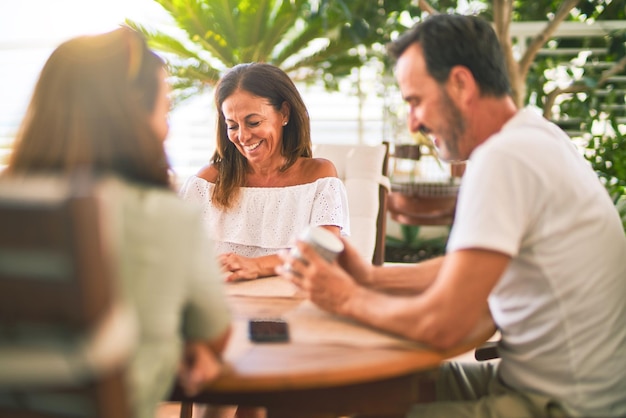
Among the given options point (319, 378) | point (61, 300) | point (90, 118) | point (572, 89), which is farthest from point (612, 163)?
point (61, 300)

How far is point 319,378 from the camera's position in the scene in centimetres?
109

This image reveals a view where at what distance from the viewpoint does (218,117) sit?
2.33 m

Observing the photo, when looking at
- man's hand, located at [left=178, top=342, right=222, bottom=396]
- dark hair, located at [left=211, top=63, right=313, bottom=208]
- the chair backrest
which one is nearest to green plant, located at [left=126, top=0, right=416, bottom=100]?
the chair backrest

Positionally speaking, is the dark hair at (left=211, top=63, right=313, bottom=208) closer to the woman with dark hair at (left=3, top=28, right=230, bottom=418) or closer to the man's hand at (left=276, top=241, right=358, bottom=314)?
the man's hand at (left=276, top=241, right=358, bottom=314)

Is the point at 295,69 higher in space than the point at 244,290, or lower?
higher

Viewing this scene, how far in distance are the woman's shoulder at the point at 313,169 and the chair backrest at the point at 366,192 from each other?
1.42 feet

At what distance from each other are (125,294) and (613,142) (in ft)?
10.7

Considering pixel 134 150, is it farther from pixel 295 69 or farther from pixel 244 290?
pixel 295 69

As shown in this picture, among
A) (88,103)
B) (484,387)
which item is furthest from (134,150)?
(484,387)

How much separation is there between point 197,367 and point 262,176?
1.30 meters

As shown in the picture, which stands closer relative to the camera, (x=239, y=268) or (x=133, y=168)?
(x=133, y=168)

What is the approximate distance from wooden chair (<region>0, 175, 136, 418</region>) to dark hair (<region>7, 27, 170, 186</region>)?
0.16m

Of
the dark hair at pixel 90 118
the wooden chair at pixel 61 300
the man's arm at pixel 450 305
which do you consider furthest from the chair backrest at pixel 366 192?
the wooden chair at pixel 61 300

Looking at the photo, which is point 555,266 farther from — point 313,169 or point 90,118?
point 313,169
